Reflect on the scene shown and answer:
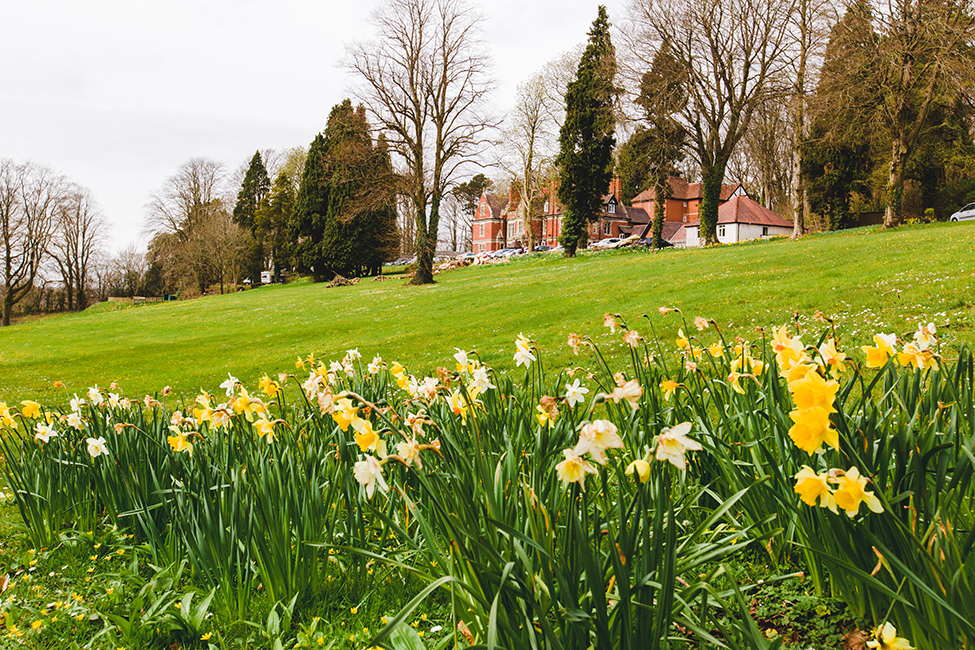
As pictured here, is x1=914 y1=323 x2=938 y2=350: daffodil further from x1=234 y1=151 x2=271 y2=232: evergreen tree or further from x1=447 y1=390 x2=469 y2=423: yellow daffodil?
x1=234 y1=151 x2=271 y2=232: evergreen tree

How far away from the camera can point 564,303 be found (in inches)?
503

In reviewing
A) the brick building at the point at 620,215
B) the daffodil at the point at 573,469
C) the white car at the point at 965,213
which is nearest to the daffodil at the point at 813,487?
the daffodil at the point at 573,469

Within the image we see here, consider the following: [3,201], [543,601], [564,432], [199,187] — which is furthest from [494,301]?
[199,187]

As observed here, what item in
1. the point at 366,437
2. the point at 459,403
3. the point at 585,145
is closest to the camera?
the point at 366,437

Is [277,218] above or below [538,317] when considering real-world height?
above

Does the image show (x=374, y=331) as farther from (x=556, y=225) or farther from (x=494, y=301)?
(x=556, y=225)

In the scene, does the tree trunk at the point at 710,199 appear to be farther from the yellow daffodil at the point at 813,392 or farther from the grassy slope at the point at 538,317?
the yellow daffodil at the point at 813,392

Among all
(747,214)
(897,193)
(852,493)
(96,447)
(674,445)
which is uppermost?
(747,214)

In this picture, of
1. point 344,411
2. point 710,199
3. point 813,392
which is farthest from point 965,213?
point 344,411

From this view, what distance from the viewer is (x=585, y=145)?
98.8ft

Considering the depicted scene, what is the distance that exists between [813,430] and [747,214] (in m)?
46.1

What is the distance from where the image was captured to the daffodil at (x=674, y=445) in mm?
1208

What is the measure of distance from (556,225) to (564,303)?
50350 millimetres

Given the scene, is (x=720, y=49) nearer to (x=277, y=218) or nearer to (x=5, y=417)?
(x=5, y=417)
